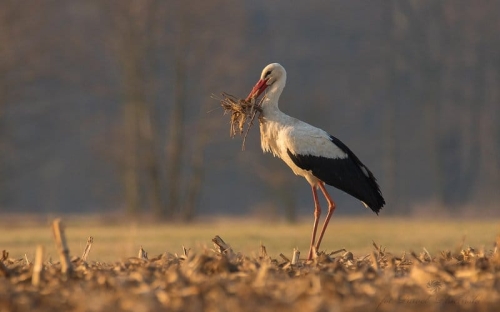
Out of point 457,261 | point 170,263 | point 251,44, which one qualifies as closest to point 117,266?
point 170,263

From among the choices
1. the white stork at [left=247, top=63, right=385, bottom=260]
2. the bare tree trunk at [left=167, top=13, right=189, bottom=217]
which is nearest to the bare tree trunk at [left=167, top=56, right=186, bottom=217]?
the bare tree trunk at [left=167, top=13, right=189, bottom=217]

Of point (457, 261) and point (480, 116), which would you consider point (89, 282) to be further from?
point (480, 116)

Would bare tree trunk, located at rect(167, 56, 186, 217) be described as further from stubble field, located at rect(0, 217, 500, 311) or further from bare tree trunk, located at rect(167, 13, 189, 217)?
stubble field, located at rect(0, 217, 500, 311)

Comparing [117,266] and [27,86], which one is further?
[27,86]

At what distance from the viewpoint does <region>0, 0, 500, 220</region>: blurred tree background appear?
36.7 metres

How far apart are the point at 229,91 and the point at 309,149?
2485 cm

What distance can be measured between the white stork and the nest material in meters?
0.36

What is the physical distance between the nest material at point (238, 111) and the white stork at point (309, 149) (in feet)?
1.17

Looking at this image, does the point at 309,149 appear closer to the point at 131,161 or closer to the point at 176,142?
the point at 131,161

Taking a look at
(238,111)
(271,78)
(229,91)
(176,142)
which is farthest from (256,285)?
(176,142)

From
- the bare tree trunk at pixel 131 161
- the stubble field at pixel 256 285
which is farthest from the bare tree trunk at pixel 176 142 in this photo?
the stubble field at pixel 256 285

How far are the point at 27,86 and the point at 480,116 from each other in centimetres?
2464

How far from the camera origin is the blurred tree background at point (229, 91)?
3669 cm

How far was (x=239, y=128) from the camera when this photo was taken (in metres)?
10.4
